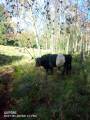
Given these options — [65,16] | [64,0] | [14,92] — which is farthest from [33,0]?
[14,92]

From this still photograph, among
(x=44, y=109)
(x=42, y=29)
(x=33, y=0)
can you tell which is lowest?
(x=44, y=109)

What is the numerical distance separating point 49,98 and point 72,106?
1.08m

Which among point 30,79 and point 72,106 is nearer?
point 72,106

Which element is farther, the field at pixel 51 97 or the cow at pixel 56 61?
the cow at pixel 56 61

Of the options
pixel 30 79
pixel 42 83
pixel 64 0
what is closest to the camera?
pixel 42 83

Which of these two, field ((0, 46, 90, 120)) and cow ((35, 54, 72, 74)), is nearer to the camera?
field ((0, 46, 90, 120))

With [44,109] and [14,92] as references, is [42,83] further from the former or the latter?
[44,109]

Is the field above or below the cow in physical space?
below

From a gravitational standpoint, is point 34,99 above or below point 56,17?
below

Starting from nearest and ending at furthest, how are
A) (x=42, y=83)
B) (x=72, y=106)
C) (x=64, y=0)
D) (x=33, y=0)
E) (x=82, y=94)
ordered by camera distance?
(x=72, y=106)
(x=82, y=94)
(x=42, y=83)
(x=33, y=0)
(x=64, y=0)

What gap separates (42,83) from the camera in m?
9.88

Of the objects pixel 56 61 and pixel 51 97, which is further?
pixel 56 61

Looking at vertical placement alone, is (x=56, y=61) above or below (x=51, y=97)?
above

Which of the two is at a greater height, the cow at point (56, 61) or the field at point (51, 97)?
the cow at point (56, 61)
